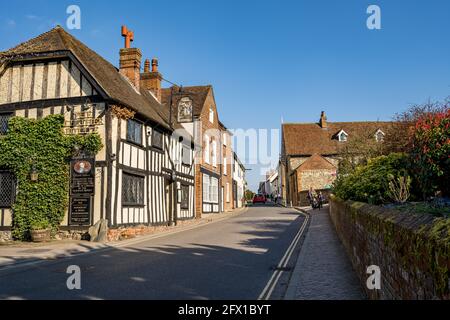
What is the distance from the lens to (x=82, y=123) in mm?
15820

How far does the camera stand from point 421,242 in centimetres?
313

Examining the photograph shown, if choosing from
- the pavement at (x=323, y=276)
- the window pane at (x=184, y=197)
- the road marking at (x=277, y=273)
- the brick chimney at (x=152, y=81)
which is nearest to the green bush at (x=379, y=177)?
the pavement at (x=323, y=276)

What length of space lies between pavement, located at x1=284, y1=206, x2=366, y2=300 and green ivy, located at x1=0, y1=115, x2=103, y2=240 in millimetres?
9578

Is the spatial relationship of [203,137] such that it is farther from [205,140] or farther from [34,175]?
[34,175]

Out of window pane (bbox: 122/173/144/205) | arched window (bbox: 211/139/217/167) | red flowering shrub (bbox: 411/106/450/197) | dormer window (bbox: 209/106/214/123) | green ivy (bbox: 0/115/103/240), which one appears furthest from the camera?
arched window (bbox: 211/139/217/167)

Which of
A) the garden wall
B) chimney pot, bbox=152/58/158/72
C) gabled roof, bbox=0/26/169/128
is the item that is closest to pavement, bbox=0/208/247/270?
gabled roof, bbox=0/26/169/128

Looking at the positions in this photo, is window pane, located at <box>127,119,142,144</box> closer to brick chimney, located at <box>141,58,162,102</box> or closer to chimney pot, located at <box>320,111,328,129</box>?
brick chimney, located at <box>141,58,162,102</box>

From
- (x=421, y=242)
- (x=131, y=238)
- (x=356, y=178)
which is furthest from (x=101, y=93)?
(x=421, y=242)

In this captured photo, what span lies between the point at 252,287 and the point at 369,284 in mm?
2234

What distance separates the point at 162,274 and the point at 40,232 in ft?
27.4

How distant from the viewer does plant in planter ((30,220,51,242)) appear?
14.2 m

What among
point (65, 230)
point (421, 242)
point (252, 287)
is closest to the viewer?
point (421, 242)

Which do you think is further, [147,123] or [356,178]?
[147,123]

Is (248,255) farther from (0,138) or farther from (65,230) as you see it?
(0,138)
